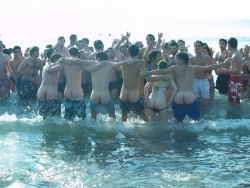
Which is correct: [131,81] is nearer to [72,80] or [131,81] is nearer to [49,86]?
[72,80]

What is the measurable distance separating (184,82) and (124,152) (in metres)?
1.88

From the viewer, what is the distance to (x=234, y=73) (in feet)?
32.4

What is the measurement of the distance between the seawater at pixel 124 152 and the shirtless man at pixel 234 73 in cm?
41

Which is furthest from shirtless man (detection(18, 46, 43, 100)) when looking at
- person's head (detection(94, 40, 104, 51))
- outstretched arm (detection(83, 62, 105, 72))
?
outstretched arm (detection(83, 62, 105, 72))

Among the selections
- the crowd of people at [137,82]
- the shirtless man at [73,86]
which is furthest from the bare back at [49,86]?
the shirtless man at [73,86]

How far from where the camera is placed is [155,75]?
8.30 m

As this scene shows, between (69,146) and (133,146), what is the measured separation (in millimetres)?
1247

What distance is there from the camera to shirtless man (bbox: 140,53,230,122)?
8.16m

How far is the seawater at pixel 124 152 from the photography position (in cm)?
626

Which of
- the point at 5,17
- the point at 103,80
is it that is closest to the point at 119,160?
the point at 103,80

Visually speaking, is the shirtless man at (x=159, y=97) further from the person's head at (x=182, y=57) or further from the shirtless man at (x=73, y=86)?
the shirtless man at (x=73, y=86)

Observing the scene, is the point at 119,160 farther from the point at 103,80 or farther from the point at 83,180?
the point at 103,80

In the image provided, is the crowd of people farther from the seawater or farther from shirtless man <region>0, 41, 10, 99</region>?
shirtless man <region>0, 41, 10, 99</region>

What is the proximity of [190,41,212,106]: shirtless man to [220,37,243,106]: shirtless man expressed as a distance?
1.57ft
